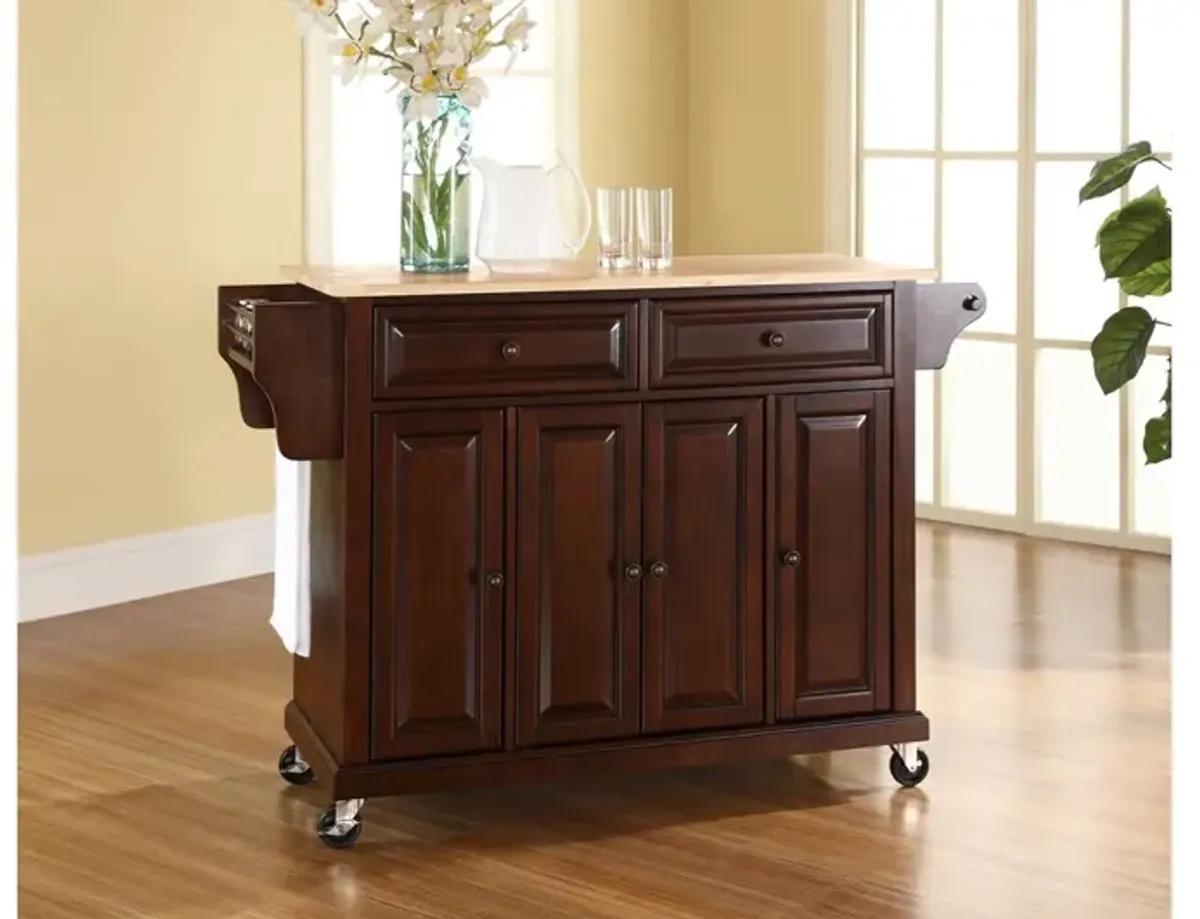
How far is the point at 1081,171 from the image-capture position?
220 inches

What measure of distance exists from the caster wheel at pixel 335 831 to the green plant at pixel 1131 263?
211cm

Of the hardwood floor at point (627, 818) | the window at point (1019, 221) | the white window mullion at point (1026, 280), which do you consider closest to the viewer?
the hardwood floor at point (627, 818)

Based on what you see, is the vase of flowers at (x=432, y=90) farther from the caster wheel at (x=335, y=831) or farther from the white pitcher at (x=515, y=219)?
the caster wheel at (x=335, y=831)

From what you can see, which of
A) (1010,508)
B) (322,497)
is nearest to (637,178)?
(1010,508)

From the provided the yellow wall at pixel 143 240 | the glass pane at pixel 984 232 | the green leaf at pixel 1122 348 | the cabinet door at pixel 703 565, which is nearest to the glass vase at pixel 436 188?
the cabinet door at pixel 703 565

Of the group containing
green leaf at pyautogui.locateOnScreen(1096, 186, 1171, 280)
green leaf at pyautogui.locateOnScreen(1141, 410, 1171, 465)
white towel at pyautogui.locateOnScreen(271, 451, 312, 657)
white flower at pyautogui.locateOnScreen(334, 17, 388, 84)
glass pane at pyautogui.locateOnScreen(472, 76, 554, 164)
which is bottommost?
white towel at pyautogui.locateOnScreen(271, 451, 312, 657)

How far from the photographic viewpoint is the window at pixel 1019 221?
5.48 meters

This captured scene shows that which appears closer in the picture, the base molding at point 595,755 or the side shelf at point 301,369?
the side shelf at point 301,369

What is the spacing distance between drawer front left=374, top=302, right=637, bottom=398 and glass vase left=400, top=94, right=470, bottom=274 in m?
0.23

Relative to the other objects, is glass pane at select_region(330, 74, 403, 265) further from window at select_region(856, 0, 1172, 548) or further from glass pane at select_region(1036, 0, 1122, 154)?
glass pane at select_region(1036, 0, 1122, 154)

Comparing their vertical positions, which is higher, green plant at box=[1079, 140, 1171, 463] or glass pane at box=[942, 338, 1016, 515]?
green plant at box=[1079, 140, 1171, 463]

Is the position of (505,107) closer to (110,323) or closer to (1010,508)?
(110,323)

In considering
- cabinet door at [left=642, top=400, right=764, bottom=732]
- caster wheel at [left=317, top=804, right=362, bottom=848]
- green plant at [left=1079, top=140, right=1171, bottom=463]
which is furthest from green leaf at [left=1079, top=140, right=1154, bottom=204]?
caster wheel at [left=317, top=804, right=362, bottom=848]

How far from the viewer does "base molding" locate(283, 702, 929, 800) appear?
121 inches
